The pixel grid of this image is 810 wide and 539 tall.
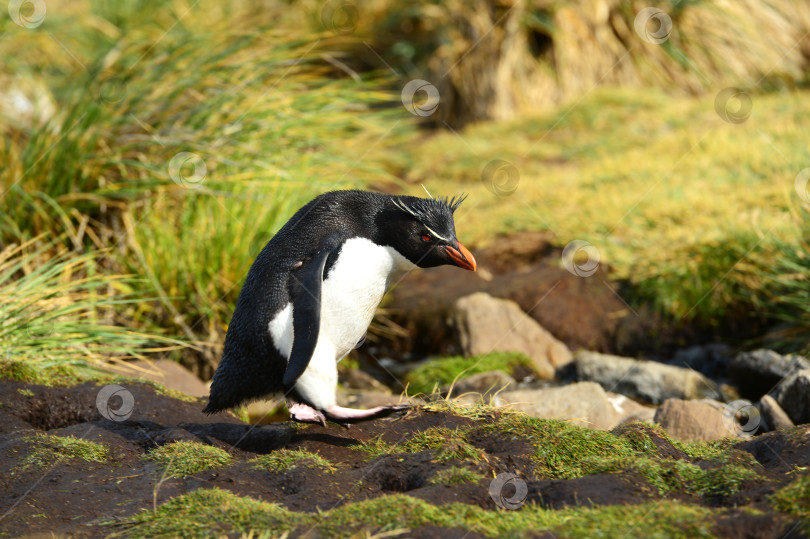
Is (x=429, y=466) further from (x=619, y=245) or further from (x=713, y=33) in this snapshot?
(x=713, y=33)

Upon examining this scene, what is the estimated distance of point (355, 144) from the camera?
28.6 feet

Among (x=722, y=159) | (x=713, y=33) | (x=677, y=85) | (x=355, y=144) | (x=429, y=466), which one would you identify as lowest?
(x=429, y=466)

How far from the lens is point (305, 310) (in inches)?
132

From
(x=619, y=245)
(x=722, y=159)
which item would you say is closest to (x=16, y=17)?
(x=619, y=245)

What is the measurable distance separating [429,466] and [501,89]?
9.84 meters

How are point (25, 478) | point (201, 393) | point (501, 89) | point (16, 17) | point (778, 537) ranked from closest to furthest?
point (778, 537), point (25, 478), point (201, 393), point (16, 17), point (501, 89)

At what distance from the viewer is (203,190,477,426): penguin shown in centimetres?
342

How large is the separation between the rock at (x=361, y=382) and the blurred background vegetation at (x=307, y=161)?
1070 mm
